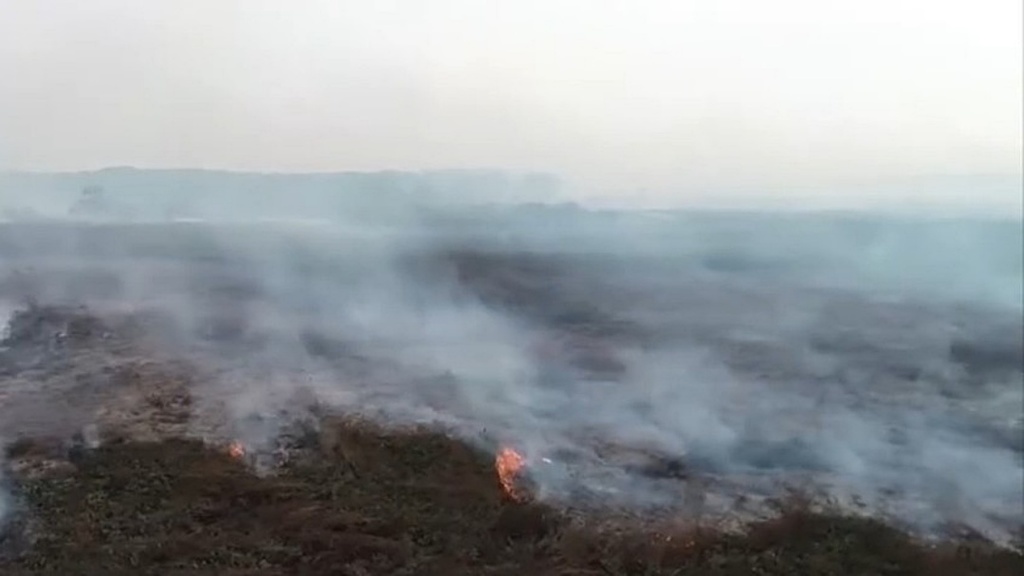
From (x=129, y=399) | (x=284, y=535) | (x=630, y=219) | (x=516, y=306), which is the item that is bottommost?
(x=284, y=535)

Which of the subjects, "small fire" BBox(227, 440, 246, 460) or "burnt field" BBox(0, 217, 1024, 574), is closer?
"burnt field" BBox(0, 217, 1024, 574)

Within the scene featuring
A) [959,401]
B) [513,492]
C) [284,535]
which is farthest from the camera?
[959,401]

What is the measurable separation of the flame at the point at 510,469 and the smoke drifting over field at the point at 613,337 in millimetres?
28

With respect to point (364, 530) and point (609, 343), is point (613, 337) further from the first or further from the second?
point (364, 530)

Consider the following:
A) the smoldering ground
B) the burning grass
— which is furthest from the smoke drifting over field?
the burning grass

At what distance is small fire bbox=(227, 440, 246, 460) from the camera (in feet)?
9.05

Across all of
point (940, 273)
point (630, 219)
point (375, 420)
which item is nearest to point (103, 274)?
point (375, 420)

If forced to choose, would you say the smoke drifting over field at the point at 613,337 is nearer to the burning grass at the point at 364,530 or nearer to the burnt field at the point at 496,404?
the burnt field at the point at 496,404

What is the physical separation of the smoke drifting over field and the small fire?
0.16 ft

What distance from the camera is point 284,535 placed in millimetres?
2527

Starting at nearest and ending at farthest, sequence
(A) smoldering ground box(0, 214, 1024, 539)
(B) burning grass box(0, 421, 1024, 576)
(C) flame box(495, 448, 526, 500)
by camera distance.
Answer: (B) burning grass box(0, 421, 1024, 576) < (C) flame box(495, 448, 526, 500) < (A) smoldering ground box(0, 214, 1024, 539)

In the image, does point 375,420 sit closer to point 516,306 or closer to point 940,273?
point 516,306

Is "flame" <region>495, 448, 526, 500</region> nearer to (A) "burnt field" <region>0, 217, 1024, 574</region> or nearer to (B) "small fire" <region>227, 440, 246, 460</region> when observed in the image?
(A) "burnt field" <region>0, 217, 1024, 574</region>

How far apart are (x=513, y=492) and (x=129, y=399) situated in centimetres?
101
